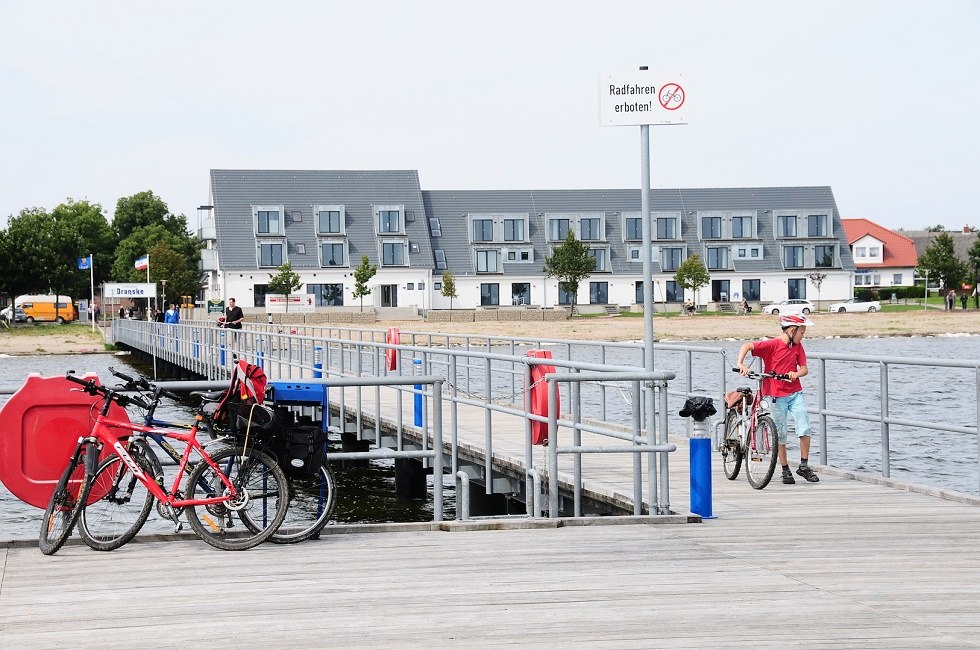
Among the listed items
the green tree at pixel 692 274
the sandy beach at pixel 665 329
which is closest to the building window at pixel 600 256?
the green tree at pixel 692 274

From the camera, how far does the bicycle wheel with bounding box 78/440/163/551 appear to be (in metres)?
7.68

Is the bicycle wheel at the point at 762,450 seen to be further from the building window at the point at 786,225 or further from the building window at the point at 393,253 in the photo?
the building window at the point at 786,225

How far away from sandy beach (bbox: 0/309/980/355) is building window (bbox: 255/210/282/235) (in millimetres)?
13725

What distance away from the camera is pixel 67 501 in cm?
764

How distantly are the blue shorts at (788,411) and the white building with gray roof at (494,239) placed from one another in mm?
72443

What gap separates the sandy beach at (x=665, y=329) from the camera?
2450 inches

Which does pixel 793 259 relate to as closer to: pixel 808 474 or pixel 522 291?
pixel 522 291

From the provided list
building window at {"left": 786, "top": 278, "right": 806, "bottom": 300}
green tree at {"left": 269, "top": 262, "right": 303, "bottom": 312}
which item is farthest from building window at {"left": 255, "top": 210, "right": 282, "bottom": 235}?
building window at {"left": 786, "top": 278, "right": 806, "bottom": 300}

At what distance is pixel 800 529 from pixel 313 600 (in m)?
3.76

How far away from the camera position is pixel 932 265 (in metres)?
95.4

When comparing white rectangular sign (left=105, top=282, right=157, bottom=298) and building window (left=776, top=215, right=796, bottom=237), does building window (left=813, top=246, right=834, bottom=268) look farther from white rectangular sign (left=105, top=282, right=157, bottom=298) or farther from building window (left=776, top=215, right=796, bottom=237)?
white rectangular sign (left=105, top=282, right=157, bottom=298)

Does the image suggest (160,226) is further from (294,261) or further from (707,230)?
(707,230)

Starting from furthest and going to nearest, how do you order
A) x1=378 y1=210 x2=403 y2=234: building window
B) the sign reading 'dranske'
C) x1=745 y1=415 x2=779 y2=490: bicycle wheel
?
x1=378 y1=210 x2=403 y2=234: building window, x1=745 y1=415 x2=779 y2=490: bicycle wheel, the sign reading 'dranske'

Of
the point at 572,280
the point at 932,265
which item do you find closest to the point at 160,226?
the point at 572,280
